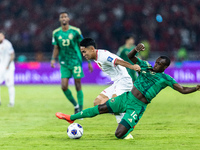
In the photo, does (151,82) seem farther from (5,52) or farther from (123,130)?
(5,52)

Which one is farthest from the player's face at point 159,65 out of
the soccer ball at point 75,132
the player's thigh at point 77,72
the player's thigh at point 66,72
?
the player's thigh at point 66,72

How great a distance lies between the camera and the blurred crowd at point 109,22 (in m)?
24.8

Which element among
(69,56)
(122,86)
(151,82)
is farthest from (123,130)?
(69,56)

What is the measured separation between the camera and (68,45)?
32.4ft

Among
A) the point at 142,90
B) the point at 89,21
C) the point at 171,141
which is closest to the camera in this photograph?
the point at 171,141

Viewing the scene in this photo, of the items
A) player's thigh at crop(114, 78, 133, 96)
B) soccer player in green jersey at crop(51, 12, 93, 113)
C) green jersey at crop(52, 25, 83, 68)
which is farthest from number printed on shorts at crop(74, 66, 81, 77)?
player's thigh at crop(114, 78, 133, 96)

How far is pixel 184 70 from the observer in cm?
2122

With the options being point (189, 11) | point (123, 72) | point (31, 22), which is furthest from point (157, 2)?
point (123, 72)

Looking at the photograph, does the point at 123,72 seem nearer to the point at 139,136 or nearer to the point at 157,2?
the point at 139,136

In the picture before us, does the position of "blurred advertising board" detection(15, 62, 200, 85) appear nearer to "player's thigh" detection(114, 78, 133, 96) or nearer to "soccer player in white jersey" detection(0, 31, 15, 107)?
"soccer player in white jersey" detection(0, 31, 15, 107)

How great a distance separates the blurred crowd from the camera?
24828 millimetres

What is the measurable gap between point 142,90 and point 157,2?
20.7 m

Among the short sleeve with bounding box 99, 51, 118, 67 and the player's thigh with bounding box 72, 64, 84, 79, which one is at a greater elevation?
the short sleeve with bounding box 99, 51, 118, 67

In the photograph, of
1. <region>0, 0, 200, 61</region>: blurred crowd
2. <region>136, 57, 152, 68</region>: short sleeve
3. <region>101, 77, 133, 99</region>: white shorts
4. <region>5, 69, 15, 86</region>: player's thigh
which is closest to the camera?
<region>136, 57, 152, 68</region>: short sleeve
